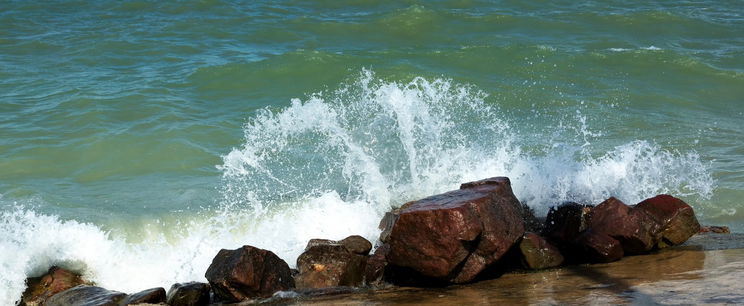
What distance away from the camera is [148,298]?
6008 mm

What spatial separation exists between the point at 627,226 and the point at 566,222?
545 millimetres

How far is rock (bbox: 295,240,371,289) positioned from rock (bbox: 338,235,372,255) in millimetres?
277

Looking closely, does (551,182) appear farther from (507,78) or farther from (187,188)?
(507,78)

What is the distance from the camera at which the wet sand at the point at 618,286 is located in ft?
16.1

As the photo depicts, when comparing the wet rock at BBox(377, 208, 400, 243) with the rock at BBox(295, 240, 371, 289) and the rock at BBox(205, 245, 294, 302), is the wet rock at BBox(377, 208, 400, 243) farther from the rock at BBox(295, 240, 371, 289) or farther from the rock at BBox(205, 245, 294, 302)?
the rock at BBox(205, 245, 294, 302)

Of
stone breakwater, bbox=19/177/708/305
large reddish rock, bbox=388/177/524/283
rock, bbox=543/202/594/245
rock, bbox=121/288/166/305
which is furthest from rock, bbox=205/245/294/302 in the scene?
rock, bbox=543/202/594/245

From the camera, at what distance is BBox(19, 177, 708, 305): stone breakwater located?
227 inches

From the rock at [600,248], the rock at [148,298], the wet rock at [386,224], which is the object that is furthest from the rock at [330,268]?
the rock at [600,248]

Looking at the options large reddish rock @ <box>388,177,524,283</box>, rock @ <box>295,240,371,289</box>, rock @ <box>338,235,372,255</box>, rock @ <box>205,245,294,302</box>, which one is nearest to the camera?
large reddish rock @ <box>388,177,524,283</box>

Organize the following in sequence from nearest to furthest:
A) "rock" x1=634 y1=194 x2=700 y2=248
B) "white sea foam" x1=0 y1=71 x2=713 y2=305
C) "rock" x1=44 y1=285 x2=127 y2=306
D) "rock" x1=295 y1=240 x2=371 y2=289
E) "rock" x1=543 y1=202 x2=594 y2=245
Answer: "rock" x1=44 y1=285 x2=127 y2=306 → "rock" x1=295 y1=240 x2=371 y2=289 → "rock" x1=634 y1=194 x2=700 y2=248 → "rock" x1=543 y1=202 x2=594 y2=245 → "white sea foam" x1=0 y1=71 x2=713 y2=305

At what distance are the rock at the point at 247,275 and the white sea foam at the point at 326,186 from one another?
100 centimetres

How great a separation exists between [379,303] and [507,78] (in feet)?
29.3

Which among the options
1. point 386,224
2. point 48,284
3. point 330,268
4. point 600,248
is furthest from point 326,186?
point 600,248

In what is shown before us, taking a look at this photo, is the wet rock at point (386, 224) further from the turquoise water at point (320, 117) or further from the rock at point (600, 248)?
the rock at point (600, 248)
